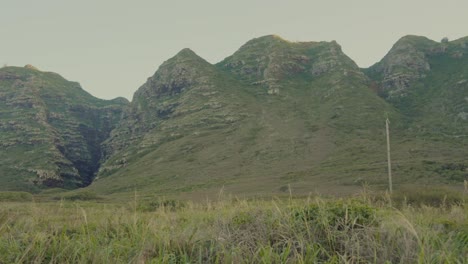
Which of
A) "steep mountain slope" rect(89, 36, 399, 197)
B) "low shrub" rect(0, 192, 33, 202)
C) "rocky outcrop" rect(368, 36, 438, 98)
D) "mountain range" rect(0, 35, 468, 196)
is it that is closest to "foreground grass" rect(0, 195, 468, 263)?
"mountain range" rect(0, 35, 468, 196)

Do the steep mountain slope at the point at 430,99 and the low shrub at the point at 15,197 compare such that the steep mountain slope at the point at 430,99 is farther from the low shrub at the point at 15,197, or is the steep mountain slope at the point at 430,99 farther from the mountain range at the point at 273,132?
the low shrub at the point at 15,197

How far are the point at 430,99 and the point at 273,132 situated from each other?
6236cm

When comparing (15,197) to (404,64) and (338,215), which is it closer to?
(338,215)

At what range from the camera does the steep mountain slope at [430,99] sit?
266 feet

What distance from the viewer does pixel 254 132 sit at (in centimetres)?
13638

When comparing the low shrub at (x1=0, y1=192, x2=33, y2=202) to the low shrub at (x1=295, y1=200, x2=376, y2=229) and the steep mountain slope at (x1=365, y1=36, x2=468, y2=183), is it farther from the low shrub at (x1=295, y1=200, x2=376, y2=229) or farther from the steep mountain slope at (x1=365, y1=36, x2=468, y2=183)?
the steep mountain slope at (x1=365, y1=36, x2=468, y2=183)

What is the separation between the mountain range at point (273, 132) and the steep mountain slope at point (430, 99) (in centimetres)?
48

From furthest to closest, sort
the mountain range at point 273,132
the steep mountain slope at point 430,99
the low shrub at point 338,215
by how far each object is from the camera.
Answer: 1. the mountain range at point 273,132
2. the steep mountain slope at point 430,99
3. the low shrub at point 338,215

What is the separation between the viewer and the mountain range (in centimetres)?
9169

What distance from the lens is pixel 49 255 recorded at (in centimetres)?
579

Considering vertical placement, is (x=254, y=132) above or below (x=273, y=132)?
above

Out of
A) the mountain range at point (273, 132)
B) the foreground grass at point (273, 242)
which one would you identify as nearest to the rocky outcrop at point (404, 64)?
the mountain range at point (273, 132)

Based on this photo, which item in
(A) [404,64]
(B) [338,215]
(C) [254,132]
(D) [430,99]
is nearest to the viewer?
(B) [338,215]

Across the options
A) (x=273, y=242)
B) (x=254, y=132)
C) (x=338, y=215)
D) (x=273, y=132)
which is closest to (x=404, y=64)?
(x=273, y=132)
